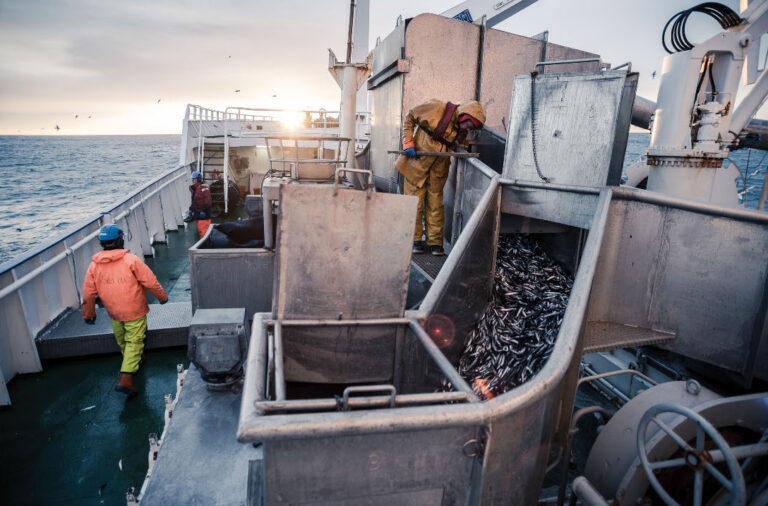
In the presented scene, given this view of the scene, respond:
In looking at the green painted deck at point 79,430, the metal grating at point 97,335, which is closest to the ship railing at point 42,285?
the metal grating at point 97,335

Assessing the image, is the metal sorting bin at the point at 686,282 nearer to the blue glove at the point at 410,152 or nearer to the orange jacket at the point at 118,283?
the blue glove at the point at 410,152

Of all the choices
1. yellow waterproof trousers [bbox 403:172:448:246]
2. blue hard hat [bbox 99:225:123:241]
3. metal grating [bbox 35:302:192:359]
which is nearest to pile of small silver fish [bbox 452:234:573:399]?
yellow waterproof trousers [bbox 403:172:448:246]

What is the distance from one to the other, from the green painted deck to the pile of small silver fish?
332 cm

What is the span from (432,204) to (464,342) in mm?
2391

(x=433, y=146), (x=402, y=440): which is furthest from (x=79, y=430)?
(x=433, y=146)

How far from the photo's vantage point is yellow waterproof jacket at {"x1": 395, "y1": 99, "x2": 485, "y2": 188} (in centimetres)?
562

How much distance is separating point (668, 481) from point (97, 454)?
4994 mm

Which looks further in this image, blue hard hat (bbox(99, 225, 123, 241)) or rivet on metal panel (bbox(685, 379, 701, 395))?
blue hard hat (bbox(99, 225, 123, 241))

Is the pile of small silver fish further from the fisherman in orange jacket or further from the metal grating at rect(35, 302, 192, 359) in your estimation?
the metal grating at rect(35, 302, 192, 359)

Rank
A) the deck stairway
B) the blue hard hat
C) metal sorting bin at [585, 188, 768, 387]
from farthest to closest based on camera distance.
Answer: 1. the deck stairway
2. the blue hard hat
3. metal sorting bin at [585, 188, 768, 387]

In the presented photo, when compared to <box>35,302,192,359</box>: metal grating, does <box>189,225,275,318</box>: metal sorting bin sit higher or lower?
higher

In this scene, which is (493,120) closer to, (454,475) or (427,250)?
(427,250)

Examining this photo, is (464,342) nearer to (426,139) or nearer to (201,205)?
(426,139)

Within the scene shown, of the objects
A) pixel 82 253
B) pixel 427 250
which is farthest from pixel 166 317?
pixel 427 250
